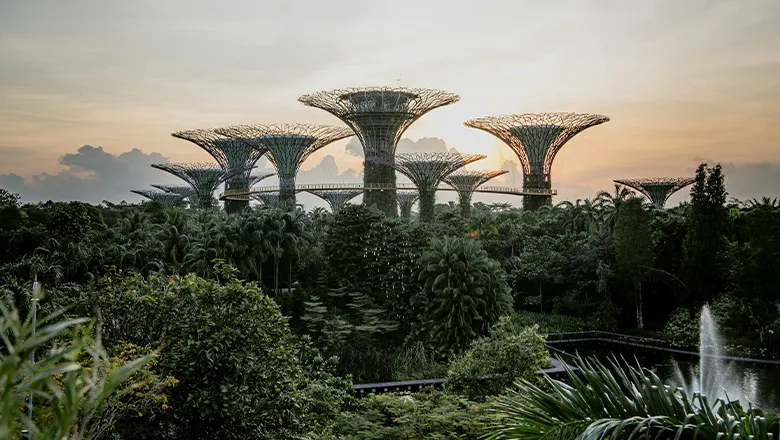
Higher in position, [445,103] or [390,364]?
[445,103]

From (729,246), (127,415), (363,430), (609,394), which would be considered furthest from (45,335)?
(729,246)

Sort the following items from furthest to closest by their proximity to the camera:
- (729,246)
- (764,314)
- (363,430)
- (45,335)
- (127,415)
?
(729,246) → (764,314) → (363,430) → (127,415) → (45,335)

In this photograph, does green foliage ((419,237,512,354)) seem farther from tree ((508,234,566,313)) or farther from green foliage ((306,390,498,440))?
tree ((508,234,566,313))

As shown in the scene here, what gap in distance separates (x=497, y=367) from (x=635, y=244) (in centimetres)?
1362

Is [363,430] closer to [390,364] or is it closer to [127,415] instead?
[127,415]

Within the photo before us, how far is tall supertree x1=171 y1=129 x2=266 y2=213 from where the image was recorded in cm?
5288

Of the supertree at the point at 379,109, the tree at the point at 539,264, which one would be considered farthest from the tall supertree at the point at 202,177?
the tree at the point at 539,264

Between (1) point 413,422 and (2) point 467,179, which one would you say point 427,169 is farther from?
(1) point 413,422

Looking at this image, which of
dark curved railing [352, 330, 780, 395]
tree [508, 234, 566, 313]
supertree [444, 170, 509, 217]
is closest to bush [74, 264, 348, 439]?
dark curved railing [352, 330, 780, 395]

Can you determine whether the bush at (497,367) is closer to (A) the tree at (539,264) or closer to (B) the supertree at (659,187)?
(A) the tree at (539,264)

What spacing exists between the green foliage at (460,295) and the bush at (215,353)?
969cm

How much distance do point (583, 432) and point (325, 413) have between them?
907cm

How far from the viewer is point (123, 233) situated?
32.2 metres

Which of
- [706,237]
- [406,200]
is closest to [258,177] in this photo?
[406,200]
